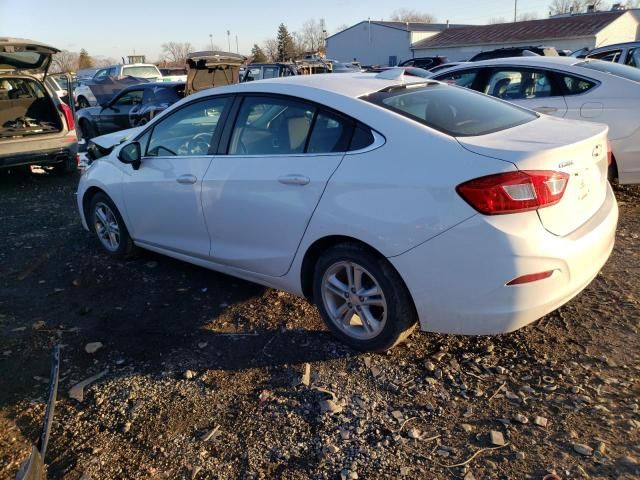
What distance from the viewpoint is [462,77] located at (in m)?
6.77

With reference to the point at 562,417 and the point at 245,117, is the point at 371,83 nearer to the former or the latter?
the point at 245,117

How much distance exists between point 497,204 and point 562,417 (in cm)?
111

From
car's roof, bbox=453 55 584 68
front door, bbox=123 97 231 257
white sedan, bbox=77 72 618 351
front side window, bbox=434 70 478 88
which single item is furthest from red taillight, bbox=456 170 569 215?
front side window, bbox=434 70 478 88

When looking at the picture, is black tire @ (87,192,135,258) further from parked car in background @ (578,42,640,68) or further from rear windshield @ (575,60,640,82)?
parked car in background @ (578,42,640,68)

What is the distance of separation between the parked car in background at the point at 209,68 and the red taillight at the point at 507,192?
851cm

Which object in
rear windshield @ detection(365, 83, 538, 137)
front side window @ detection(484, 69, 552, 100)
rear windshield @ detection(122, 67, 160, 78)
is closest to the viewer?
rear windshield @ detection(365, 83, 538, 137)

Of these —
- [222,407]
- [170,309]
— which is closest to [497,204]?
[222,407]

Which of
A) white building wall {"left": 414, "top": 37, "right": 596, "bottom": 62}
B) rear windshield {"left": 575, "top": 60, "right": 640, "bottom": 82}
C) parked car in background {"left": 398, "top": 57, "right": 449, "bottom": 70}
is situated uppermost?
white building wall {"left": 414, "top": 37, "right": 596, "bottom": 62}

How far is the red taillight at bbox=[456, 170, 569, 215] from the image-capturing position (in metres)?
2.55

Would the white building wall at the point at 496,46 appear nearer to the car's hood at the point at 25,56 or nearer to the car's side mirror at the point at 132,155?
the car's hood at the point at 25,56

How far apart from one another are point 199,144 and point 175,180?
33 cm

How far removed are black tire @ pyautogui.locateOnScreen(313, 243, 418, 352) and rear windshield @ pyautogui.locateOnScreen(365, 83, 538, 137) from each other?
32.0 inches

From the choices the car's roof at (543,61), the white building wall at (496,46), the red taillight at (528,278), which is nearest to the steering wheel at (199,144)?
the red taillight at (528,278)

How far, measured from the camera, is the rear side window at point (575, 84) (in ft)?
18.3
